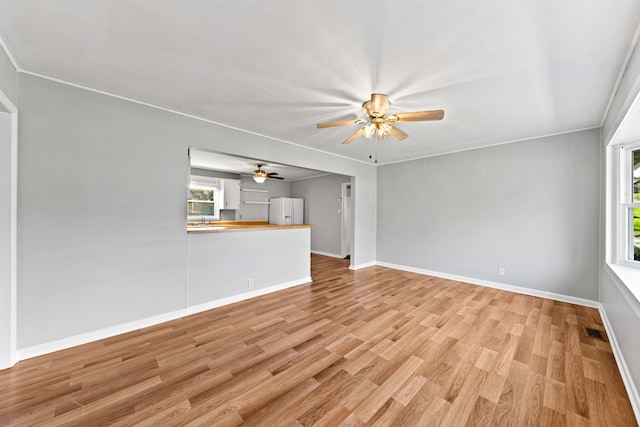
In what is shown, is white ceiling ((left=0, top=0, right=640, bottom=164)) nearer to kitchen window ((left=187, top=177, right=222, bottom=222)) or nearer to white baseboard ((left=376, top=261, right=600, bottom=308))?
white baseboard ((left=376, top=261, right=600, bottom=308))

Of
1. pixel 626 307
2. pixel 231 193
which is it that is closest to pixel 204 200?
pixel 231 193

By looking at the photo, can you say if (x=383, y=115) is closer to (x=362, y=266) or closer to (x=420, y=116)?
(x=420, y=116)

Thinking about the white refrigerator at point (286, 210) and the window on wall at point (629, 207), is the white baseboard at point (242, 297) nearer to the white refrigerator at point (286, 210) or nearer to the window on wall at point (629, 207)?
the white refrigerator at point (286, 210)

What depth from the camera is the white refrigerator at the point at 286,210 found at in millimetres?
7465

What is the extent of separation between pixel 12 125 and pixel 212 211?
455 centimetres

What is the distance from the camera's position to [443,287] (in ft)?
13.8

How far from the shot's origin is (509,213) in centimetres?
406

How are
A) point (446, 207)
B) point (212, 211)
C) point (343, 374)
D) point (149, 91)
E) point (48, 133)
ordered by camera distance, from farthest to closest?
1. point (212, 211)
2. point (446, 207)
3. point (149, 91)
4. point (48, 133)
5. point (343, 374)

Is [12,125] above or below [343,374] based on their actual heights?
above

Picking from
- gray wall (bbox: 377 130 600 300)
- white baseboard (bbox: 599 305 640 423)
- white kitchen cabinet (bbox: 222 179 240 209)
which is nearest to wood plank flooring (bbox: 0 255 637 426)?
white baseboard (bbox: 599 305 640 423)

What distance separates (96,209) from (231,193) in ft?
13.9

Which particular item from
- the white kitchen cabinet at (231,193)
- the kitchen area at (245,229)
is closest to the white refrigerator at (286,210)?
the kitchen area at (245,229)

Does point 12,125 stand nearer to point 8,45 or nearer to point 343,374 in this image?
point 8,45

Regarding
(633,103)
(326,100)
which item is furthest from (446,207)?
(326,100)
